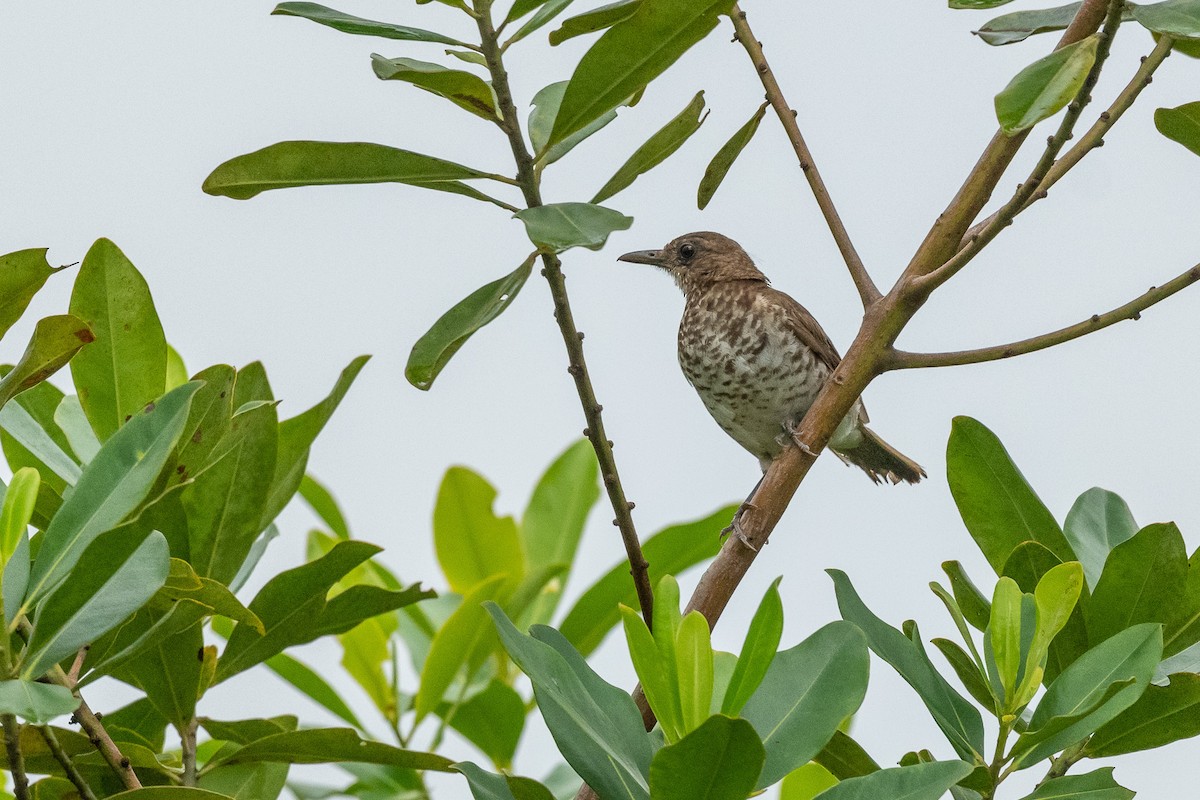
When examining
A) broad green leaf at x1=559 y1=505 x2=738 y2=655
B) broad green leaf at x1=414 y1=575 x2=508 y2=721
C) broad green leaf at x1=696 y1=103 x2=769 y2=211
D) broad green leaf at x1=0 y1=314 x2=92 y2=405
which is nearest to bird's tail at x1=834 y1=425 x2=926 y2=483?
broad green leaf at x1=559 y1=505 x2=738 y2=655

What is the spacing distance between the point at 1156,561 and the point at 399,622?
2051mm

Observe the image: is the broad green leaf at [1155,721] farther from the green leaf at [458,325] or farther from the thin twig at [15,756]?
the thin twig at [15,756]

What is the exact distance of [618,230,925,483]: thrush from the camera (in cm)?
446

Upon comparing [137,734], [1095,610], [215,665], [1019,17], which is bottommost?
[137,734]

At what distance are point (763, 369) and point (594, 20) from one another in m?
2.58

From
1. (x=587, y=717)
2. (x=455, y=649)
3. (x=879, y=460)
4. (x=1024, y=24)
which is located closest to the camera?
(x=587, y=717)

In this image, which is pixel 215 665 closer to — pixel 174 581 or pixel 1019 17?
pixel 174 581

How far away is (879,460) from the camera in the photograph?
15.9 ft

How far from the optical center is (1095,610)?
6.75ft

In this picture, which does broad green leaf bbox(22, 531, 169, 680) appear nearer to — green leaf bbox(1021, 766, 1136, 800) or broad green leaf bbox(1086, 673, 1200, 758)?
green leaf bbox(1021, 766, 1136, 800)

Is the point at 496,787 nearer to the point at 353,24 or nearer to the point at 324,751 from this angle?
the point at 324,751

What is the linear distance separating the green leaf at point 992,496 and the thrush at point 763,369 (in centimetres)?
203

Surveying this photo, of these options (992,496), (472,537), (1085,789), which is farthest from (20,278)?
(472,537)

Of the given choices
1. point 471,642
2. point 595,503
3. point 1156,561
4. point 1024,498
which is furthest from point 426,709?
point 1156,561
